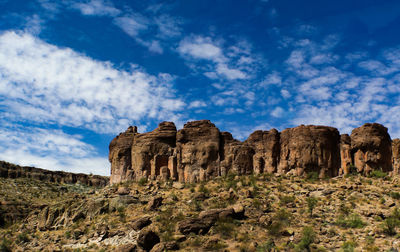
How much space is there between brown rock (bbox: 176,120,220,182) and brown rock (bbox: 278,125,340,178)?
307 inches

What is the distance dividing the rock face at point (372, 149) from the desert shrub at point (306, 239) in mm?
13954

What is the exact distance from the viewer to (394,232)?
97.7 feet

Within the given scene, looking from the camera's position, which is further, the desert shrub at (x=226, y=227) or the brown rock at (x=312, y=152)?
the brown rock at (x=312, y=152)

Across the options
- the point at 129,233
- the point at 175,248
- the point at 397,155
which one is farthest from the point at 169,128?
the point at 397,155

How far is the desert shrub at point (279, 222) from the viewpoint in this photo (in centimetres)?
3318

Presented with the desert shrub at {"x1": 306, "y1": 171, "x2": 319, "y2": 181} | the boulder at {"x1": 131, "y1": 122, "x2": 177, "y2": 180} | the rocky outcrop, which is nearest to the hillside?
the desert shrub at {"x1": 306, "y1": 171, "x2": 319, "y2": 181}

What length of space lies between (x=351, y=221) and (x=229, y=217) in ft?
32.6

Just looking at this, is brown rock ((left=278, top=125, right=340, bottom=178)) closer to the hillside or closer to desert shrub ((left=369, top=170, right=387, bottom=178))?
the hillside

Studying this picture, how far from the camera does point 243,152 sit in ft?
153

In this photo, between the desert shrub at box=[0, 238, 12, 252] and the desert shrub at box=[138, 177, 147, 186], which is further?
the desert shrub at box=[138, 177, 147, 186]

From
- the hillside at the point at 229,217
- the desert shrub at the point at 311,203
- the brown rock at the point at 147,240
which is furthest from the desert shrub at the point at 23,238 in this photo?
the desert shrub at the point at 311,203

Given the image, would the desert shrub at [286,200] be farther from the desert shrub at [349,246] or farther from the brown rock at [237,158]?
the desert shrub at [349,246]

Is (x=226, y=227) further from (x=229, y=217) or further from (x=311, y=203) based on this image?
(x=311, y=203)

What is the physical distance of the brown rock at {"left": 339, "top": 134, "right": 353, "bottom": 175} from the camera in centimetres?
4291
